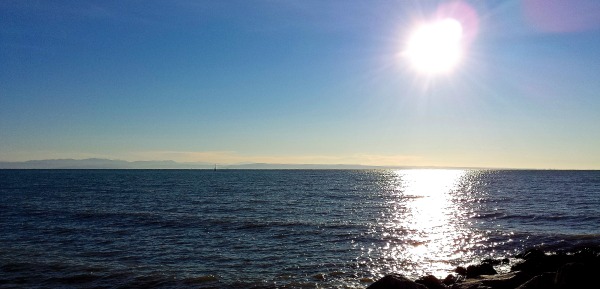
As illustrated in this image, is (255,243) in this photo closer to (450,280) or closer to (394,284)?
(450,280)

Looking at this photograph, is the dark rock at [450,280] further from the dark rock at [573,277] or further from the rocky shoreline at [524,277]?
the dark rock at [573,277]

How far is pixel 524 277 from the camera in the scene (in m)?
17.8

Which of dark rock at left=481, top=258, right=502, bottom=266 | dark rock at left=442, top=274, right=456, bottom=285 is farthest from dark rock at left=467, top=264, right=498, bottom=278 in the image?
dark rock at left=481, top=258, right=502, bottom=266

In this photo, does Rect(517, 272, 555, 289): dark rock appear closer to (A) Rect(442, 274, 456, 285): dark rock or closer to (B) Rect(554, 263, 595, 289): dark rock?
(B) Rect(554, 263, 595, 289): dark rock

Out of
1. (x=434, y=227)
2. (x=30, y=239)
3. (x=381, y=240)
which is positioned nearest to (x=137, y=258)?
(x=30, y=239)

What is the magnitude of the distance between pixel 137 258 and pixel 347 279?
12.2m

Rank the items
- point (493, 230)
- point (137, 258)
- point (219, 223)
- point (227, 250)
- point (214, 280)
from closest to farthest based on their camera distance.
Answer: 1. point (214, 280)
2. point (137, 258)
3. point (227, 250)
4. point (493, 230)
5. point (219, 223)

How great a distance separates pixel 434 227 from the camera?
38719 millimetres

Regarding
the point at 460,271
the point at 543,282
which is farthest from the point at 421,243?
the point at 543,282

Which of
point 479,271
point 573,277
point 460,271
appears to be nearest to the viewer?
point 573,277

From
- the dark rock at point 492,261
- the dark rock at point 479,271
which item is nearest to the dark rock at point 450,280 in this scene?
the dark rock at point 479,271

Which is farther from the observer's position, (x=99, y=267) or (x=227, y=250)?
(x=227, y=250)

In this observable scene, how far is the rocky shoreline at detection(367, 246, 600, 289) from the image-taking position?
13648 mm

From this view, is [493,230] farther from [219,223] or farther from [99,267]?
[99,267]
